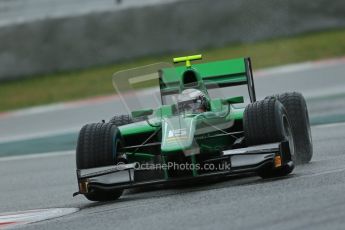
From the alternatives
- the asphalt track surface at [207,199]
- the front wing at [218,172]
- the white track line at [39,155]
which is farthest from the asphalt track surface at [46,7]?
the front wing at [218,172]

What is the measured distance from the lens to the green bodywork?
8211mm

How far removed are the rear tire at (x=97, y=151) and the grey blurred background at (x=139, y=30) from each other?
11649mm

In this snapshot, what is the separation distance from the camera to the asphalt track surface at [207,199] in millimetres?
6477

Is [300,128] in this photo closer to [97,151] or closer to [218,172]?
[218,172]

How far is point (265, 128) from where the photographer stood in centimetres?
836

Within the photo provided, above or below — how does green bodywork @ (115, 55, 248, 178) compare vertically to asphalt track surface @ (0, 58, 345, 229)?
above

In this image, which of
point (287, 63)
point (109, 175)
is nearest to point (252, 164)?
point (109, 175)

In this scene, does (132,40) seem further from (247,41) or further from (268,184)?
(268,184)

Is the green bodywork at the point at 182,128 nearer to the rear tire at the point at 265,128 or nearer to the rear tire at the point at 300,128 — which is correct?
the rear tire at the point at 265,128

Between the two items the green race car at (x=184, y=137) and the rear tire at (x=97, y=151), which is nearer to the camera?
the green race car at (x=184, y=137)

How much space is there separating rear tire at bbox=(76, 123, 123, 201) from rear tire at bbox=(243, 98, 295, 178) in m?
1.21

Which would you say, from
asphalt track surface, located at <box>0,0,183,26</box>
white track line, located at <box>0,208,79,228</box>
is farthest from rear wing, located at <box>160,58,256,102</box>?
asphalt track surface, located at <box>0,0,183,26</box>

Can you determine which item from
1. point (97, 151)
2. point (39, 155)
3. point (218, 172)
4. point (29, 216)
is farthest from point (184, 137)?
point (39, 155)

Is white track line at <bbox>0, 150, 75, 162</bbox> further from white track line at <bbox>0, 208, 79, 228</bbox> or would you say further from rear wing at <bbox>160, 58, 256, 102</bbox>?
white track line at <bbox>0, 208, 79, 228</bbox>
